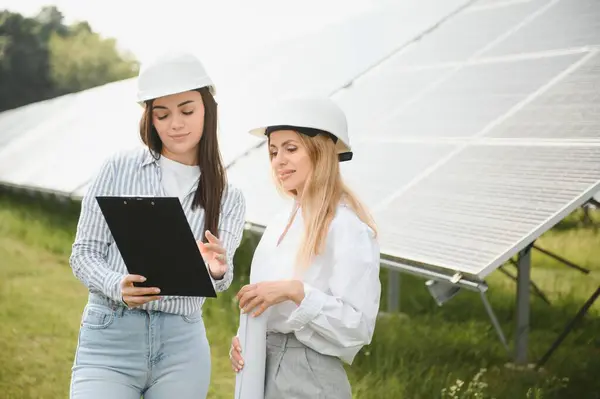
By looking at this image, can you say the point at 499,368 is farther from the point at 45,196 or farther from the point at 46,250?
the point at 45,196

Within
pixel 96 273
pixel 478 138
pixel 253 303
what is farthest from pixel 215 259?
pixel 478 138

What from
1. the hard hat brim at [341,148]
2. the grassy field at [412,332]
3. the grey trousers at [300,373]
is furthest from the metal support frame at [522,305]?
the grey trousers at [300,373]

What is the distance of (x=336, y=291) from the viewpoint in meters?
1.76

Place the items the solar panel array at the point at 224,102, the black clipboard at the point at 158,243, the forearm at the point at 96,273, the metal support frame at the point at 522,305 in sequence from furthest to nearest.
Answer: the solar panel array at the point at 224,102 → the metal support frame at the point at 522,305 → the forearm at the point at 96,273 → the black clipboard at the point at 158,243

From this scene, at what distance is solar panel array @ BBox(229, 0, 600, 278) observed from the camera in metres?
2.58

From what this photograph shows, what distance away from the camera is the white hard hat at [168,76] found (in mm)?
1916

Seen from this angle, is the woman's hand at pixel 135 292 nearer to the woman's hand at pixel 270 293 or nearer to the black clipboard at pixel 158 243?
the black clipboard at pixel 158 243

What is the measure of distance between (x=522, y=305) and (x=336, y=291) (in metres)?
1.71

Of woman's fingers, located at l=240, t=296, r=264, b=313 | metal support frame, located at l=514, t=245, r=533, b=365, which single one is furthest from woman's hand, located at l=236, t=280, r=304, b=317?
metal support frame, located at l=514, t=245, r=533, b=365

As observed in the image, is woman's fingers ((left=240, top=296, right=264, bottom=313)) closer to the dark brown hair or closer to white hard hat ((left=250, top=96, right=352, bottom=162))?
the dark brown hair

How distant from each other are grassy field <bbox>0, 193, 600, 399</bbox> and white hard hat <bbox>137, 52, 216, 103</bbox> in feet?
5.90

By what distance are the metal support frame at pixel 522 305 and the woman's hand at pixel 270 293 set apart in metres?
1.75

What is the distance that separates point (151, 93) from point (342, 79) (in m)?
2.79

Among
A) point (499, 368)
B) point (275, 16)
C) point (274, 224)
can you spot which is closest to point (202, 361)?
point (274, 224)
